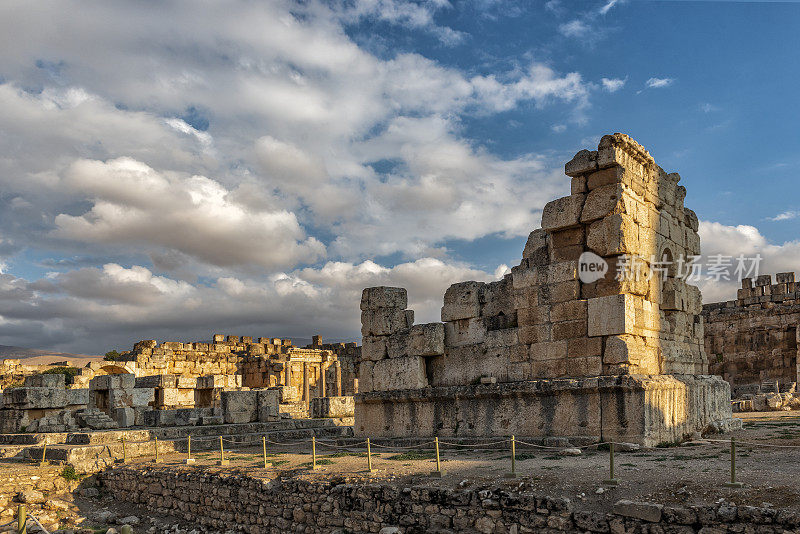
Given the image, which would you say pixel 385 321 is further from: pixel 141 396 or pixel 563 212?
pixel 141 396

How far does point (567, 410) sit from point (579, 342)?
3.77ft

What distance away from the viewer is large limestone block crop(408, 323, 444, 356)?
12.0 metres

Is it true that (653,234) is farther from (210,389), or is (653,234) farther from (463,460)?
(210,389)

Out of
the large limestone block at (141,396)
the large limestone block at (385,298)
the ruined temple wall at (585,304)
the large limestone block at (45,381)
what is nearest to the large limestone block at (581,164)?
the ruined temple wall at (585,304)

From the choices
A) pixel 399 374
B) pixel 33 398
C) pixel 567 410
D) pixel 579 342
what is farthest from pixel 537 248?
pixel 33 398

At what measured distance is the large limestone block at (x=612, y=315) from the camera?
9.62 m

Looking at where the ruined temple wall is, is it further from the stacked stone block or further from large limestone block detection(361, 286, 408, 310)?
large limestone block detection(361, 286, 408, 310)

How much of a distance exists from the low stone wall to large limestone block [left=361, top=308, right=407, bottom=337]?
15.0 feet

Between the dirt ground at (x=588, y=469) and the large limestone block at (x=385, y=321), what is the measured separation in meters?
2.46

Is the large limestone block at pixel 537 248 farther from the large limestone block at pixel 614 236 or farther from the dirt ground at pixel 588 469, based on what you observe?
the dirt ground at pixel 588 469

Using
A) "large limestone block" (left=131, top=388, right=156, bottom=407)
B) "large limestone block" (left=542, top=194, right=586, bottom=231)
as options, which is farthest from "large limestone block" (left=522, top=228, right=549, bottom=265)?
"large limestone block" (left=131, top=388, right=156, bottom=407)

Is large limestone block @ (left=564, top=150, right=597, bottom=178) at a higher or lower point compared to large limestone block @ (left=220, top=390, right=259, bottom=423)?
higher

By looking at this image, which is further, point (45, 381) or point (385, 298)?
point (45, 381)

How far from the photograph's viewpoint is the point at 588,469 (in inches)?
289
